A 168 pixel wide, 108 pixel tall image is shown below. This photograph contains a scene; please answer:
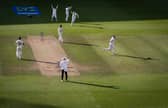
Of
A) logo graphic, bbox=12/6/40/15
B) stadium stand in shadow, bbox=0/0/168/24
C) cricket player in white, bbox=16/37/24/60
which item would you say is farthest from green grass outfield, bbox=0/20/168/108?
logo graphic, bbox=12/6/40/15

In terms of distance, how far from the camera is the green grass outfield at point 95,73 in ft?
100

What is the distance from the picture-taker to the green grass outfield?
30.6m

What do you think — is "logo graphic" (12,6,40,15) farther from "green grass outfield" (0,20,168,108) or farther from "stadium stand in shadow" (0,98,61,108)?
"stadium stand in shadow" (0,98,61,108)

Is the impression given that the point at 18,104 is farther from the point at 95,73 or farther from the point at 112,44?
the point at 112,44

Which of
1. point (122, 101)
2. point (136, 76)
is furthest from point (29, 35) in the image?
point (122, 101)

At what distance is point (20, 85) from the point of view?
32.9 m

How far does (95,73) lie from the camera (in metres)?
35.8

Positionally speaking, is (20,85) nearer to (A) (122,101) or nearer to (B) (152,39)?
(A) (122,101)

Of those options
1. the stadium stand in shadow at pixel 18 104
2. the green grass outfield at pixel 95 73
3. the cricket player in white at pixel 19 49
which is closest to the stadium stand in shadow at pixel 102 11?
the green grass outfield at pixel 95 73

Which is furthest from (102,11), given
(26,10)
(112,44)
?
(112,44)

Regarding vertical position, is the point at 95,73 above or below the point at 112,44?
below

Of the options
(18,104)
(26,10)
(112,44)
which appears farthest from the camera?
(26,10)

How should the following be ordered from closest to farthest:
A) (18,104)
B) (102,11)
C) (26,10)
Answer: (18,104)
(26,10)
(102,11)

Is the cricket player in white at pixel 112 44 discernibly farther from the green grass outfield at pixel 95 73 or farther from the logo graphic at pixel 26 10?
the logo graphic at pixel 26 10
